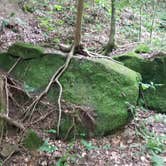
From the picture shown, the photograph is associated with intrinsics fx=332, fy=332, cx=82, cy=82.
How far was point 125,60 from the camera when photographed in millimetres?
7699

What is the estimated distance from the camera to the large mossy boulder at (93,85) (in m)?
5.83

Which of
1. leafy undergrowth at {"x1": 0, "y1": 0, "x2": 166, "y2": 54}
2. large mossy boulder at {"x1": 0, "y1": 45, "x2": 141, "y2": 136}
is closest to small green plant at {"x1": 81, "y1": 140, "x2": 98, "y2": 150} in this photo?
large mossy boulder at {"x1": 0, "y1": 45, "x2": 141, "y2": 136}

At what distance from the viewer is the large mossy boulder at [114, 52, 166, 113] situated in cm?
715

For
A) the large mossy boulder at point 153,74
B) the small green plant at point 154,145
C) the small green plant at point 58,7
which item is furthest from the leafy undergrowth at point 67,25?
the small green plant at point 154,145

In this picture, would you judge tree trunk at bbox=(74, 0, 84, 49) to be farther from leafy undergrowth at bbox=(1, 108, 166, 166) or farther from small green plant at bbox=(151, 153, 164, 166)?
small green plant at bbox=(151, 153, 164, 166)

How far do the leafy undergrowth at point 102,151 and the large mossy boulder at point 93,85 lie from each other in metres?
0.21

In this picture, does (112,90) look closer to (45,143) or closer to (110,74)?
(110,74)

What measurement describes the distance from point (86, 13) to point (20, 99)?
24.3ft

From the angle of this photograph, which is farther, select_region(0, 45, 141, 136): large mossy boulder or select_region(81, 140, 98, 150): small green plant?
select_region(0, 45, 141, 136): large mossy boulder

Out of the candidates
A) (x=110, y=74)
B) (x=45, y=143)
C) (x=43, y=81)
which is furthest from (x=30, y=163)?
(x=110, y=74)

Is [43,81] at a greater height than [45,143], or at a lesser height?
greater

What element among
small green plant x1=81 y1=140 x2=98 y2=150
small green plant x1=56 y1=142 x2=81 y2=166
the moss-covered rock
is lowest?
small green plant x1=56 y1=142 x2=81 y2=166

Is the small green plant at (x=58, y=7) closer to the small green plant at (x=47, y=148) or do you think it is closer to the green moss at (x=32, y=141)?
the green moss at (x=32, y=141)

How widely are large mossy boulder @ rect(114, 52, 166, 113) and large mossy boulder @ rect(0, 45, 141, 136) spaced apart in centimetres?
77
